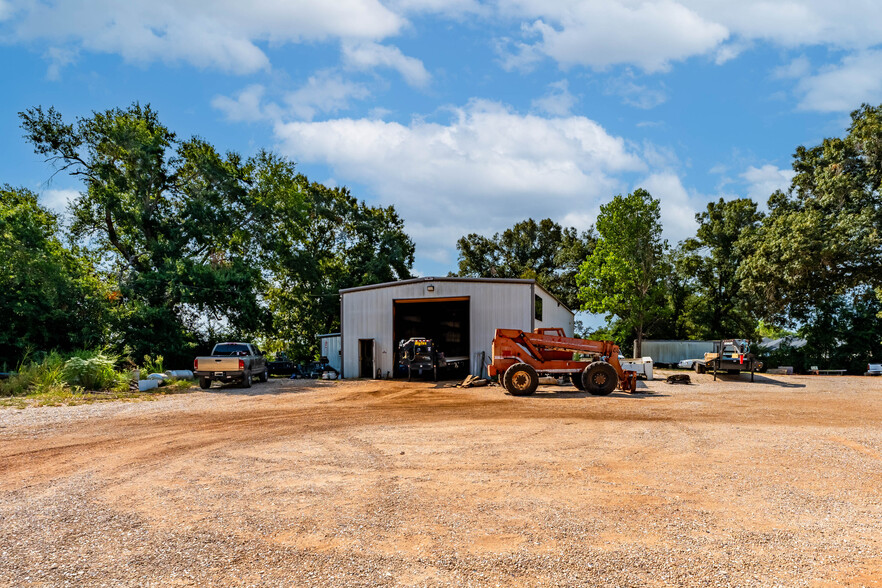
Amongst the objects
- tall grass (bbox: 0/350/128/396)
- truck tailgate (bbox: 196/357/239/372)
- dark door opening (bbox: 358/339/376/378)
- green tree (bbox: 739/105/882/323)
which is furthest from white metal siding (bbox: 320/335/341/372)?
green tree (bbox: 739/105/882/323)

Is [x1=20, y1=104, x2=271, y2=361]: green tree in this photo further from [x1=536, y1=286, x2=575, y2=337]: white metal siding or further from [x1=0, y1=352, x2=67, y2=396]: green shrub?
[x1=536, y1=286, x2=575, y2=337]: white metal siding

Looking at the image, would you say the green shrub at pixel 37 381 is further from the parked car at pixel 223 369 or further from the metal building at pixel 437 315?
the metal building at pixel 437 315

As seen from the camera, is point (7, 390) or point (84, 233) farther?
point (84, 233)

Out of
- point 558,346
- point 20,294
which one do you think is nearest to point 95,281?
point 20,294

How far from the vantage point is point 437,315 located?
3078 cm

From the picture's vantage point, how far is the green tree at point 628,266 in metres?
39.0

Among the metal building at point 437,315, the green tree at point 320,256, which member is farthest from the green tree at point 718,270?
the green tree at point 320,256

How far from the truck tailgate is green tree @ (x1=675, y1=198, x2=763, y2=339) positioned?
34.8 metres

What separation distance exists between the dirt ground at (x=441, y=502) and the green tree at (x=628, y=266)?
27.8 m

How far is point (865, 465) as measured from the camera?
7637mm

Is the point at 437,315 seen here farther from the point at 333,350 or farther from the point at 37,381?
the point at 37,381

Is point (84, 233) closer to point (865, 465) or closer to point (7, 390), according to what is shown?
point (7, 390)

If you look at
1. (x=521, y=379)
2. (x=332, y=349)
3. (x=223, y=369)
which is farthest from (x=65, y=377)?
(x=521, y=379)

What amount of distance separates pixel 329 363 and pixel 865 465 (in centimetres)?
2748
